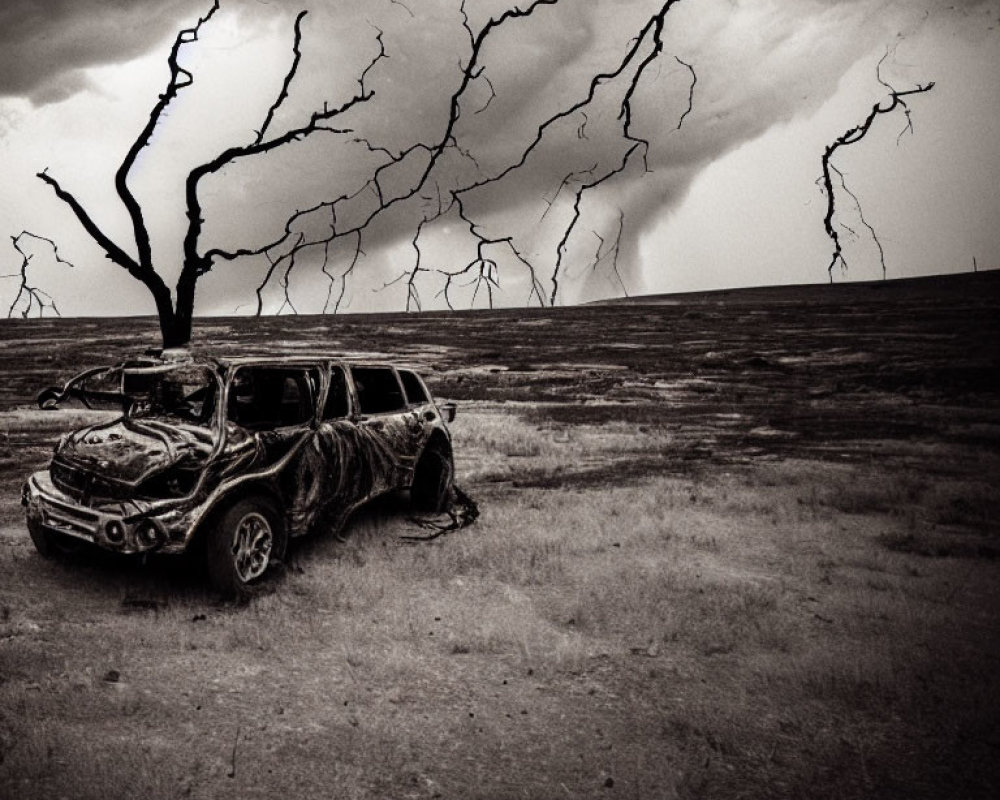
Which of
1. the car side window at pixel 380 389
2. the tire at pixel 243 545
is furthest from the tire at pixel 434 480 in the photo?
the tire at pixel 243 545

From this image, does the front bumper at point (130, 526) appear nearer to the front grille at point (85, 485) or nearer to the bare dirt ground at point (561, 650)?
the front grille at point (85, 485)

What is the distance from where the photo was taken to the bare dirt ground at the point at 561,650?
10.9 ft

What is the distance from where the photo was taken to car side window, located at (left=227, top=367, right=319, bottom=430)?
20.1 feet

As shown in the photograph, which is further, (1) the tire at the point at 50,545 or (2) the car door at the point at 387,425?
(2) the car door at the point at 387,425

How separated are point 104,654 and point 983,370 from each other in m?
25.6

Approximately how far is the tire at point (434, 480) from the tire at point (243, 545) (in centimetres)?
258

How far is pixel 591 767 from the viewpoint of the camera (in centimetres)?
336

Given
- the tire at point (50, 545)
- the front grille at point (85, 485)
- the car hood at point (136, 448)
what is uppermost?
the car hood at point (136, 448)

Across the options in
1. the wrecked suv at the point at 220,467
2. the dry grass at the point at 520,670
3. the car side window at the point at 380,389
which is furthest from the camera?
the car side window at the point at 380,389

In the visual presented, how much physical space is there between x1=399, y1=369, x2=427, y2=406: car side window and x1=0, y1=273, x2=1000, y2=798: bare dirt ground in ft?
4.31

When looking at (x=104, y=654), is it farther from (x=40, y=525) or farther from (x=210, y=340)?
(x=210, y=340)

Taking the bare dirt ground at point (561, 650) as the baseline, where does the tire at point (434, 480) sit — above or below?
above

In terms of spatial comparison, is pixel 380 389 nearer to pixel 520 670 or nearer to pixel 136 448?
pixel 136 448

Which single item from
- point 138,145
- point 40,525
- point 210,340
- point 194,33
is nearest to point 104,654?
point 40,525
